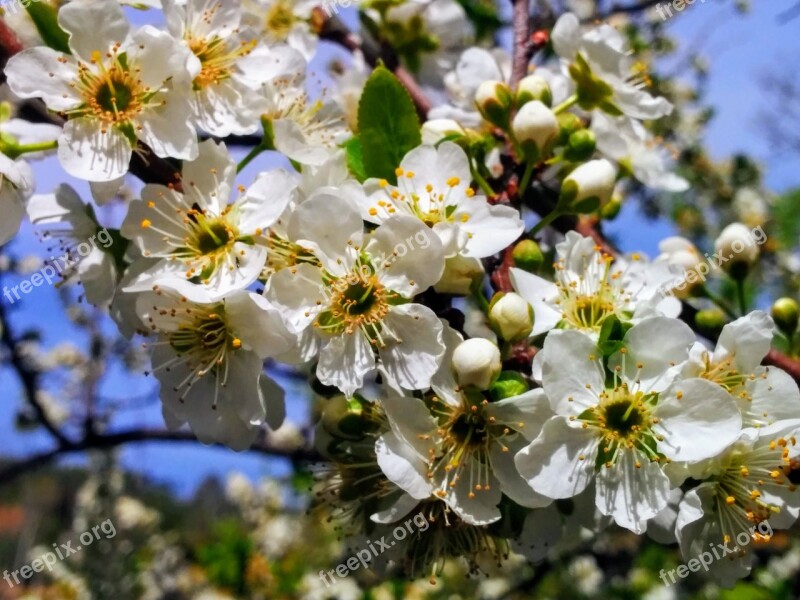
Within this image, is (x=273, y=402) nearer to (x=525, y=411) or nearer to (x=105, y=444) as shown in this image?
(x=525, y=411)

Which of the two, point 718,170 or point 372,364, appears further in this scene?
point 718,170

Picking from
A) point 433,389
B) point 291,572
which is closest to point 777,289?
point 291,572

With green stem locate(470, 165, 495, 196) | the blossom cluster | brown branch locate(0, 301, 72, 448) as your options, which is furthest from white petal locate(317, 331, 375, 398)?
brown branch locate(0, 301, 72, 448)

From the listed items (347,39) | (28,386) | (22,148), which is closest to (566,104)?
(347,39)

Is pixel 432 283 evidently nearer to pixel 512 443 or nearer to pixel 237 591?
pixel 512 443

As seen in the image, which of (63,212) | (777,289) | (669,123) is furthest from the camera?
(669,123)

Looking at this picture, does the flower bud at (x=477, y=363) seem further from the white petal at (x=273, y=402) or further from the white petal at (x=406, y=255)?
the white petal at (x=273, y=402)
